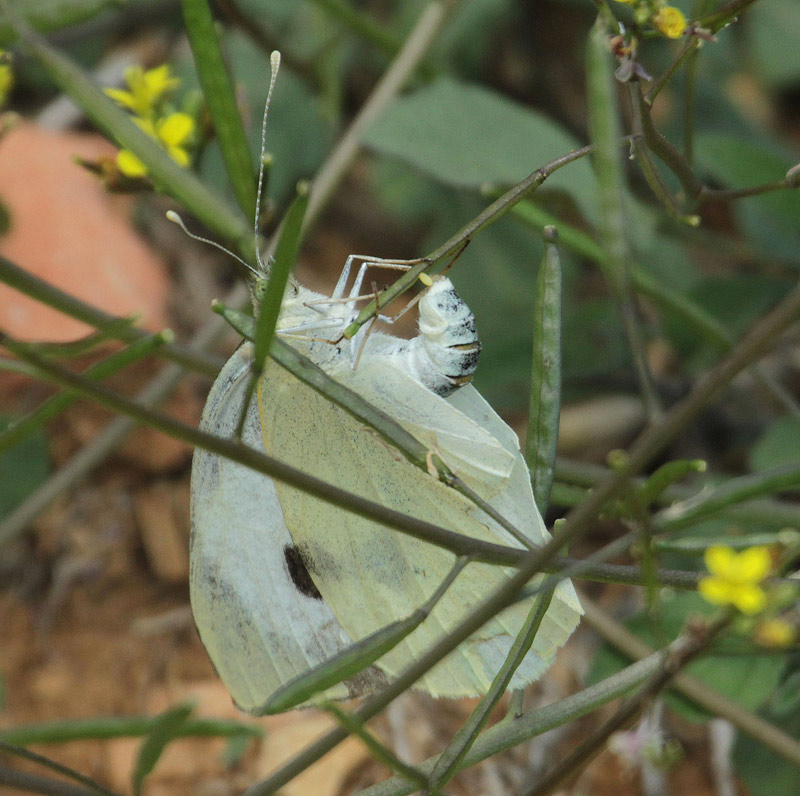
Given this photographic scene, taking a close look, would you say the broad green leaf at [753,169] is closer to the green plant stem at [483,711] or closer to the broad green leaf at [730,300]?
the broad green leaf at [730,300]

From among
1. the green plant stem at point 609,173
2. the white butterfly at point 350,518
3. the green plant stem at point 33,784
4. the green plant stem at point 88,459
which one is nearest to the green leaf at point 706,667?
the white butterfly at point 350,518

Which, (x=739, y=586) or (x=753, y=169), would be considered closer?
(x=739, y=586)

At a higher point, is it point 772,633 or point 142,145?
point 772,633

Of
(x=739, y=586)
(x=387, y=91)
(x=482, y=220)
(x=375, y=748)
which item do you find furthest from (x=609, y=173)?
(x=387, y=91)

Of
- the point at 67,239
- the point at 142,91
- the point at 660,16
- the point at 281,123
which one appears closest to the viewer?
the point at 660,16

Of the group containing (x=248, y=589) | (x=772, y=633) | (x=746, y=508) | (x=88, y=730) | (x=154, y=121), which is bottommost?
(x=88, y=730)

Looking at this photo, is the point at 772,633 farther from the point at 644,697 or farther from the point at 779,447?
the point at 779,447

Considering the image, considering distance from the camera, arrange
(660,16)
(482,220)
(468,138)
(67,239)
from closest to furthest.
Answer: (660,16)
(482,220)
(468,138)
(67,239)
